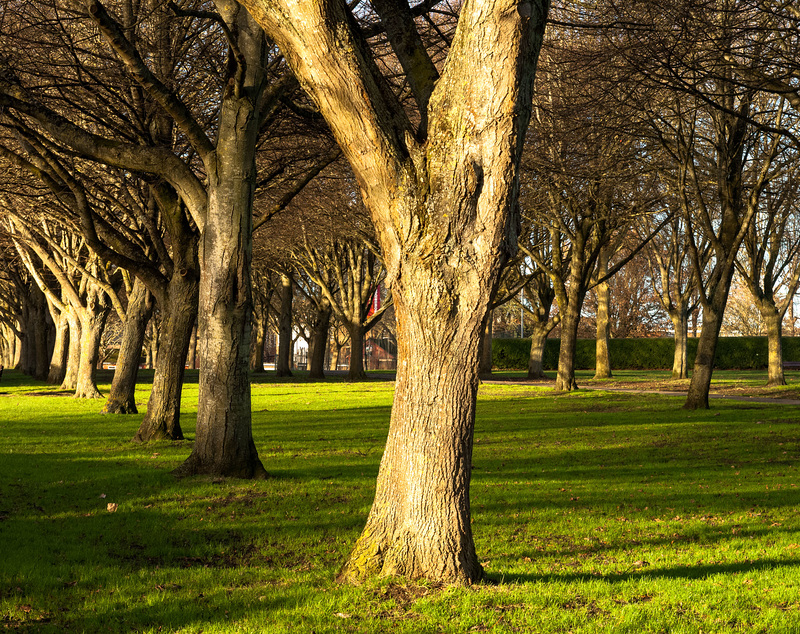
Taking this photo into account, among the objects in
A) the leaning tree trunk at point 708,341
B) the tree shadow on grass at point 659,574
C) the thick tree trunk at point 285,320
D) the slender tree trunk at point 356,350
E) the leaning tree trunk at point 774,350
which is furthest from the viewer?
the thick tree trunk at point 285,320

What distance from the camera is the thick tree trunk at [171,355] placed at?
1090 cm

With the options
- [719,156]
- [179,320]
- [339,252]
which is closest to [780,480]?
[179,320]

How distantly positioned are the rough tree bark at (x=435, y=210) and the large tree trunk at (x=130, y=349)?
12072 millimetres

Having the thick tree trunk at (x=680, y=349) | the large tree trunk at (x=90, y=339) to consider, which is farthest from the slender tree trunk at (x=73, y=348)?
the thick tree trunk at (x=680, y=349)

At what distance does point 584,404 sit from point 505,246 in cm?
1549

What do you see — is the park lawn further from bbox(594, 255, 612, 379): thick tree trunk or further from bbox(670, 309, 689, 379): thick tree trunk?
bbox(594, 255, 612, 379): thick tree trunk

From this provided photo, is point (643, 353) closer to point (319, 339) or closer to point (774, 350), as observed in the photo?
point (319, 339)

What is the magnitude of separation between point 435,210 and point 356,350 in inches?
1118

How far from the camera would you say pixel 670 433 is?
510 inches

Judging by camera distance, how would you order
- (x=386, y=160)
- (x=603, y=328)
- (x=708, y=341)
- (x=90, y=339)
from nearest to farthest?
(x=386, y=160) < (x=708, y=341) < (x=90, y=339) < (x=603, y=328)

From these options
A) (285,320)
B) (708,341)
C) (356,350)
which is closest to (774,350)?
(708,341)

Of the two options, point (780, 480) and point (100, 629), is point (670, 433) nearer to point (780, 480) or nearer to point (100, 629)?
point (780, 480)

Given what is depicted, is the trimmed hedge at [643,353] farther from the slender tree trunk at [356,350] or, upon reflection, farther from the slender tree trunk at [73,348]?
the slender tree trunk at [73,348]

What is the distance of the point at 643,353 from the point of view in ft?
150
